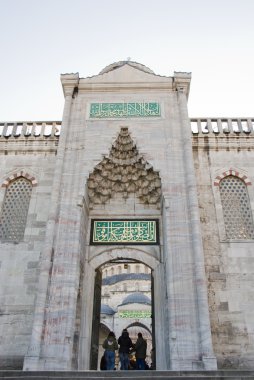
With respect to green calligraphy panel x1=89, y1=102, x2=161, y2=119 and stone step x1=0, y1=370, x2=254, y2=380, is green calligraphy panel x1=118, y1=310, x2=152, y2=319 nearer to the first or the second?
green calligraphy panel x1=89, y1=102, x2=161, y2=119

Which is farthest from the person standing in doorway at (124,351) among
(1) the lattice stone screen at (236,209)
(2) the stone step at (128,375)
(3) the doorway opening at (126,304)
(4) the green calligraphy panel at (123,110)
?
(4) the green calligraphy panel at (123,110)

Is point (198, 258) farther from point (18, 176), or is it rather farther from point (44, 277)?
point (18, 176)

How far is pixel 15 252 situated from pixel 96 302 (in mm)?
2292

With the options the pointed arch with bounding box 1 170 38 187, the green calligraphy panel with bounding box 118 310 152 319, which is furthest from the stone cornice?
the green calligraphy panel with bounding box 118 310 152 319

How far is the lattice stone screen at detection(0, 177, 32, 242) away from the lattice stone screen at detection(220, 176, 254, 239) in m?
5.12

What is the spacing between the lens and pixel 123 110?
9.40m

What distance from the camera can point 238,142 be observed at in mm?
9812

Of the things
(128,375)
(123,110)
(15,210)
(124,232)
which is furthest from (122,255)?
(123,110)

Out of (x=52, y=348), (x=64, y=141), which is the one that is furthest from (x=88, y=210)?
(x=52, y=348)

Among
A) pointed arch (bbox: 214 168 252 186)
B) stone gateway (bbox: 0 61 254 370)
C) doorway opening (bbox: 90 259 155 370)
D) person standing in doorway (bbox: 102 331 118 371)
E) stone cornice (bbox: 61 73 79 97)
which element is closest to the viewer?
stone gateway (bbox: 0 61 254 370)

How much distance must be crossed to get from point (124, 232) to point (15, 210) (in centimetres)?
294

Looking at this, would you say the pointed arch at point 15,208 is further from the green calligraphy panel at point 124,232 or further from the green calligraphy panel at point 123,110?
the green calligraphy panel at point 123,110

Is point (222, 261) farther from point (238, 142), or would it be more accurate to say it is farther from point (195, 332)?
point (238, 142)

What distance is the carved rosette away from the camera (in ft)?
28.4
